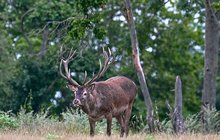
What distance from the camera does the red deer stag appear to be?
19625 millimetres

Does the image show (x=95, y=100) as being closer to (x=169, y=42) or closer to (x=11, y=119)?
(x=11, y=119)

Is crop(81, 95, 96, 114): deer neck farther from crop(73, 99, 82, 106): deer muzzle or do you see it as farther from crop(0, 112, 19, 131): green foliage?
crop(0, 112, 19, 131): green foliage

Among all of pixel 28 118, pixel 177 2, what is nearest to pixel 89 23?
pixel 28 118

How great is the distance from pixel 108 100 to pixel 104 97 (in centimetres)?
13

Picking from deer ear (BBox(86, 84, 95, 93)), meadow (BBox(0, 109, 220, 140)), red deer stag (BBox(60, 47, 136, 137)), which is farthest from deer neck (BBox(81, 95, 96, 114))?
meadow (BBox(0, 109, 220, 140))

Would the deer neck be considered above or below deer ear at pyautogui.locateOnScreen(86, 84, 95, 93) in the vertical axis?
below

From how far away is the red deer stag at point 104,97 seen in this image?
19625mm

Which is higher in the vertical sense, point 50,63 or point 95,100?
point 50,63

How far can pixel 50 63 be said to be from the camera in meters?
38.5

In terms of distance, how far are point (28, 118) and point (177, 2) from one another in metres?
11.0

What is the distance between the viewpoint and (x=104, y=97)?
20.1m

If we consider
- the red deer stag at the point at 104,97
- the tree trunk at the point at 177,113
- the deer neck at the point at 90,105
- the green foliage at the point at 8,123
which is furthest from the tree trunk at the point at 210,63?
the deer neck at the point at 90,105

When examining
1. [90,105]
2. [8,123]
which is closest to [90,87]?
[90,105]

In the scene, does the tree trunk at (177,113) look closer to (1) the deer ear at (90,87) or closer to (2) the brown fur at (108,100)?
(2) the brown fur at (108,100)
